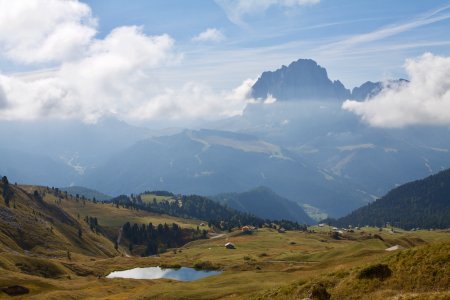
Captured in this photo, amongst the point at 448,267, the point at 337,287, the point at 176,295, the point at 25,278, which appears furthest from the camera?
the point at 25,278

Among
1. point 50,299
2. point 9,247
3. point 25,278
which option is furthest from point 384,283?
point 9,247

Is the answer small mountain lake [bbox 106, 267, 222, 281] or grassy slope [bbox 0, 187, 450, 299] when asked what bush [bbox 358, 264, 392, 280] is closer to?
grassy slope [bbox 0, 187, 450, 299]

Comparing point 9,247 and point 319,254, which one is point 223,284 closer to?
point 319,254

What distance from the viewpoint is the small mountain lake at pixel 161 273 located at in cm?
17262

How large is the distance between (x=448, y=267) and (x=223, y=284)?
59.5 meters

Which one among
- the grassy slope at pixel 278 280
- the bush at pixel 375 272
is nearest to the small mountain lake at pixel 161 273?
the grassy slope at pixel 278 280

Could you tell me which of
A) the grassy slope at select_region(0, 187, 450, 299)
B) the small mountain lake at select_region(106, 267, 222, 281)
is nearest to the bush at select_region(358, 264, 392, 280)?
the grassy slope at select_region(0, 187, 450, 299)

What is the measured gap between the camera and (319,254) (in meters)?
164

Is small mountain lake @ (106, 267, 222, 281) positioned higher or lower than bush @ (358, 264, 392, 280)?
lower

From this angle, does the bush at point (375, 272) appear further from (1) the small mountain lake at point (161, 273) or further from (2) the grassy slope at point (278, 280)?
(1) the small mountain lake at point (161, 273)

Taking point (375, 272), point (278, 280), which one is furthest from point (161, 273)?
point (375, 272)

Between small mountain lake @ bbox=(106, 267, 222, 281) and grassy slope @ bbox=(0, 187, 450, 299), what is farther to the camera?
small mountain lake @ bbox=(106, 267, 222, 281)

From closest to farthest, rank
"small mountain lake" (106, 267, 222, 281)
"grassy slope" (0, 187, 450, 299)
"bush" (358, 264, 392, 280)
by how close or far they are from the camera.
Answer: "grassy slope" (0, 187, 450, 299) → "bush" (358, 264, 392, 280) → "small mountain lake" (106, 267, 222, 281)

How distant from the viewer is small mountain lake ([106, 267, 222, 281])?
172625 millimetres
